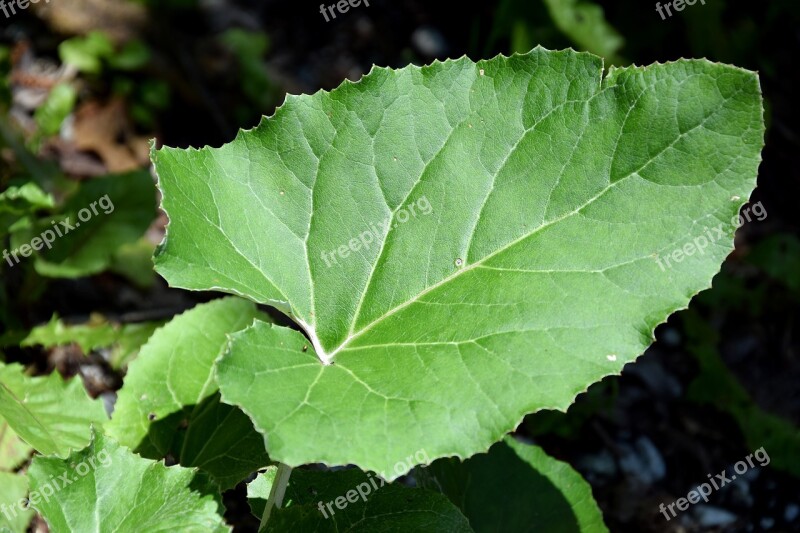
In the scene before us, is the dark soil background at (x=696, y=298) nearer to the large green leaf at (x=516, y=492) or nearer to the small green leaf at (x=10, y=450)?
the small green leaf at (x=10, y=450)

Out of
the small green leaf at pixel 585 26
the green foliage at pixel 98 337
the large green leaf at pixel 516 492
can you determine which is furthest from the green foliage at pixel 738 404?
the green foliage at pixel 98 337

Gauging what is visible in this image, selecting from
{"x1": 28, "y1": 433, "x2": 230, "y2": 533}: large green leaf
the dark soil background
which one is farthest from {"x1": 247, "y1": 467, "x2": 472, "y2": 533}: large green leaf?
the dark soil background

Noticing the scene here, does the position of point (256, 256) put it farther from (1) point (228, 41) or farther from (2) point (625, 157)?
(1) point (228, 41)

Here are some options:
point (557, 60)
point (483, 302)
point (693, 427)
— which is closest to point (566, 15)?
point (693, 427)

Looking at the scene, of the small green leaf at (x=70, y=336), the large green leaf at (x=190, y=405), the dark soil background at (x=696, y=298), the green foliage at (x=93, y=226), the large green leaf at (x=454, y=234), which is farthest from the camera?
the dark soil background at (x=696, y=298)

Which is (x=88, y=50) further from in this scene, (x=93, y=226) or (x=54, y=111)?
(x=93, y=226)
